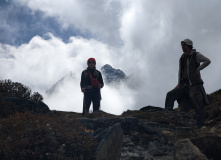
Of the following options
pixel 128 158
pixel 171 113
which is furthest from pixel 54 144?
pixel 171 113

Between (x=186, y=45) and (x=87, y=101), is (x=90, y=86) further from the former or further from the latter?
(x=186, y=45)

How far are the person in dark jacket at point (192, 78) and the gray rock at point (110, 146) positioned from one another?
3182mm

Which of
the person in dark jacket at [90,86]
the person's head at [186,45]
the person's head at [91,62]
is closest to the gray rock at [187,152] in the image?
the person's head at [186,45]

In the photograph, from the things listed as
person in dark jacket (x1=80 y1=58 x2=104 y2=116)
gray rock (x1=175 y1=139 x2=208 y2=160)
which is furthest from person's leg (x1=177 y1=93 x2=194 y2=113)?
person in dark jacket (x1=80 y1=58 x2=104 y2=116)

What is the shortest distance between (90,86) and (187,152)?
6.60 meters

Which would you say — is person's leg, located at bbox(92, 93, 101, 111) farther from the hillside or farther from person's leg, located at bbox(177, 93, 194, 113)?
person's leg, located at bbox(177, 93, 194, 113)

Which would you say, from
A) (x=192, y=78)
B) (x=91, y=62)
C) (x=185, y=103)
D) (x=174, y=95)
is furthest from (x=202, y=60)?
(x=91, y=62)

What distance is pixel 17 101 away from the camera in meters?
8.06

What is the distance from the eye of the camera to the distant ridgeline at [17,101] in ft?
24.6

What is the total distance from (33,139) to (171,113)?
5.88m

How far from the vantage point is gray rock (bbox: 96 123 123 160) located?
198 inches

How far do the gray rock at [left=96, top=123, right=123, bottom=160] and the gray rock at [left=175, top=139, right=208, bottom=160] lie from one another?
1.27 m

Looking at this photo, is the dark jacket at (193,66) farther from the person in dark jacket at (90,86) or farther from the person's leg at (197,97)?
the person in dark jacket at (90,86)

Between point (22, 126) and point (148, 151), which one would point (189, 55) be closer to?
point (148, 151)
